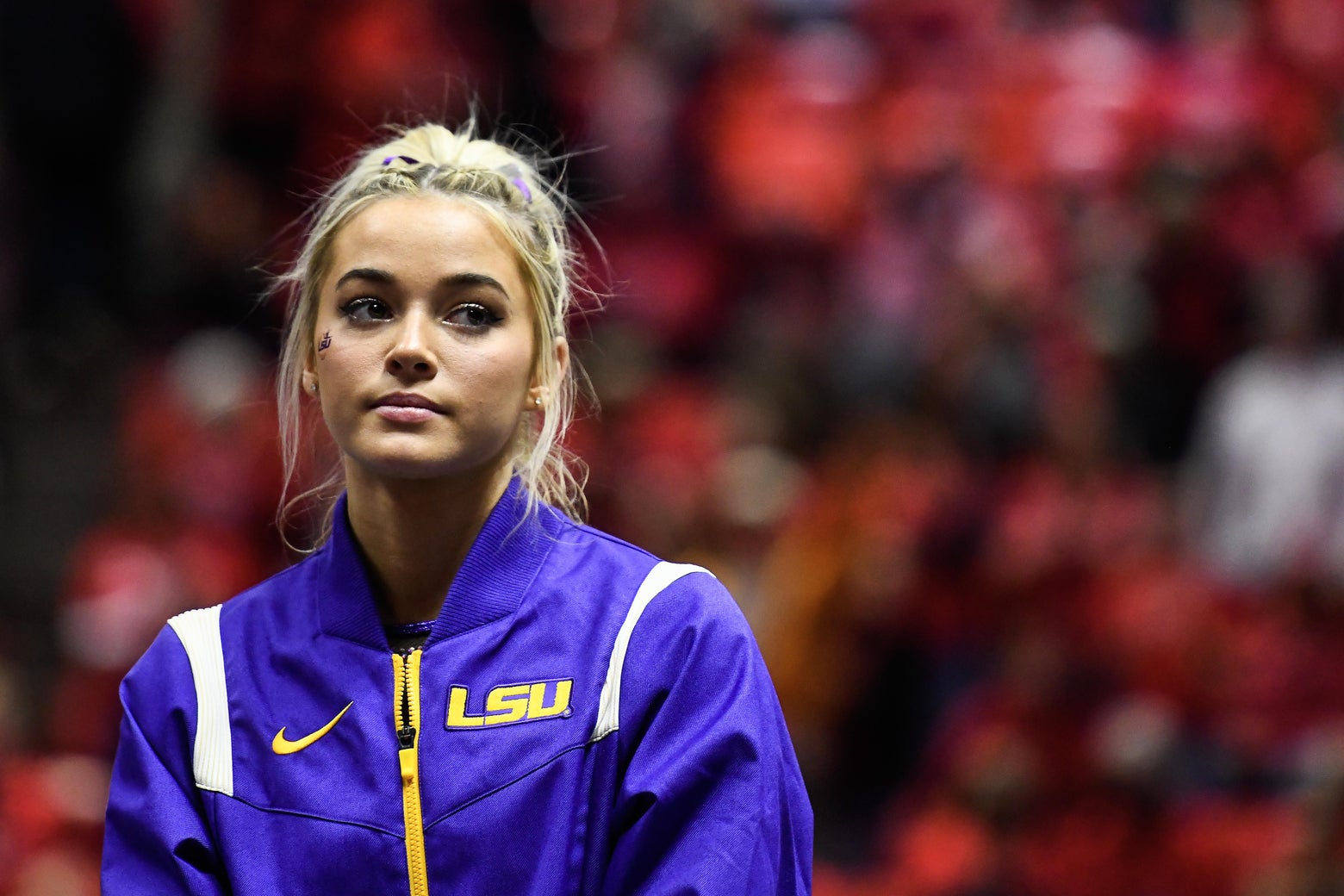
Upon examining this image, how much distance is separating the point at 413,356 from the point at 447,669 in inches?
12.2

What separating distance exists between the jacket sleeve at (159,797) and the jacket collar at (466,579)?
0.55 ft

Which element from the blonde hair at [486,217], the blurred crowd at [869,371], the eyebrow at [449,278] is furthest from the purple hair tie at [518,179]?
the blurred crowd at [869,371]

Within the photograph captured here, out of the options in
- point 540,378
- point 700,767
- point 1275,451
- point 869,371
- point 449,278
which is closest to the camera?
point 700,767

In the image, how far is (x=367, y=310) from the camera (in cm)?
190

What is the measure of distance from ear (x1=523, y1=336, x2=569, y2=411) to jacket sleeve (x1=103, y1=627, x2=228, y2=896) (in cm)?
44

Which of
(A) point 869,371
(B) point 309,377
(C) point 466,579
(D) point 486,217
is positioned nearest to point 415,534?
(C) point 466,579

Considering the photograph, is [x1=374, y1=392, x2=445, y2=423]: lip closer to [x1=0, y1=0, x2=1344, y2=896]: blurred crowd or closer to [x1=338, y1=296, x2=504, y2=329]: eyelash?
[x1=338, y1=296, x2=504, y2=329]: eyelash

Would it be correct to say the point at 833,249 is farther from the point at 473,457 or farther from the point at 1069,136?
the point at 473,457

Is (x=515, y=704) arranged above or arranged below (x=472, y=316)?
below

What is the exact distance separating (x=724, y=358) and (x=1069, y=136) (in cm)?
172

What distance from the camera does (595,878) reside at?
5.86 ft

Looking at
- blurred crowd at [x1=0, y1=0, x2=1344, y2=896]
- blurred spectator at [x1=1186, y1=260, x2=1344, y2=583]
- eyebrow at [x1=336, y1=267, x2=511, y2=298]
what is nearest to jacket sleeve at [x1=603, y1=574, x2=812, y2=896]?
eyebrow at [x1=336, y1=267, x2=511, y2=298]

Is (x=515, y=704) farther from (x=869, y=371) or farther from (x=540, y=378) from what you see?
(x=869, y=371)

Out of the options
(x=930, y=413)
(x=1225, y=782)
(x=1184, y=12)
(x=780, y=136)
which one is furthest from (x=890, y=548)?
(x=1184, y=12)
